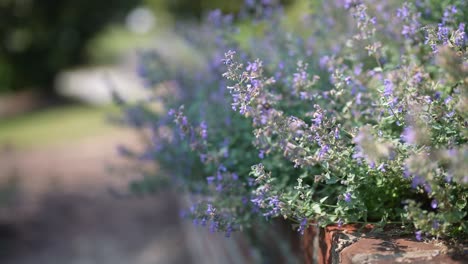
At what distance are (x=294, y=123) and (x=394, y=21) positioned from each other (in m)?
1.10

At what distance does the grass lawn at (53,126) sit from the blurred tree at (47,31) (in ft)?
3.67

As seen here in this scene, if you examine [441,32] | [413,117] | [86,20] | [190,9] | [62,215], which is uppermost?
[190,9]

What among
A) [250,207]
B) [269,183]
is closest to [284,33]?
[250,207]

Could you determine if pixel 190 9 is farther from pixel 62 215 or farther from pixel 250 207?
pixel 250 207

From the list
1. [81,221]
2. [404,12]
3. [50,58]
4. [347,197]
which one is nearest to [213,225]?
[347,197]

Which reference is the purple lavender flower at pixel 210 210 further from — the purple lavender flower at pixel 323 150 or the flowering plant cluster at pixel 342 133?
the purple lavender flower at pixel 323 150

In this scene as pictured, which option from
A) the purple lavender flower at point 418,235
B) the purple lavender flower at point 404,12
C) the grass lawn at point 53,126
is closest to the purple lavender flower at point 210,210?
the purple lavender flower at point 418,235

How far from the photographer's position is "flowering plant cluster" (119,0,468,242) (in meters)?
1.91

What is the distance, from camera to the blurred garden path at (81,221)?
202 inches

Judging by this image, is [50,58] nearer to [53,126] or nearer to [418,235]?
[53,126]

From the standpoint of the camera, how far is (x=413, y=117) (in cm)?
189

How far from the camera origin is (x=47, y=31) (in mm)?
12219

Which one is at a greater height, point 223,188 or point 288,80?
point 288,80

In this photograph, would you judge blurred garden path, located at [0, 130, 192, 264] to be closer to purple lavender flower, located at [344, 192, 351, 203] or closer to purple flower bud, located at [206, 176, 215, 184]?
purple flower bud, located at [206, 176, 215, 184]
